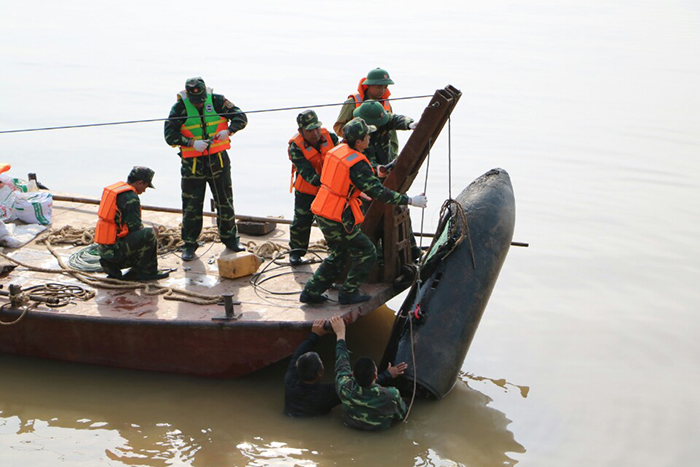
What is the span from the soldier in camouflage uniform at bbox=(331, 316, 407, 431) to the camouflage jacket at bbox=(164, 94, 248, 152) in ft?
7.35

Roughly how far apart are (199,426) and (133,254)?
5.31 ft

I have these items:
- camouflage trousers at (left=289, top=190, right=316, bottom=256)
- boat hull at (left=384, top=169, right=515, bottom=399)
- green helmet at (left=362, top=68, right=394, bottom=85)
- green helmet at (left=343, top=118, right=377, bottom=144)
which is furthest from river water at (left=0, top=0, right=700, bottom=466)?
green helmet at (left=362, top=68, right=394, bottom=85)

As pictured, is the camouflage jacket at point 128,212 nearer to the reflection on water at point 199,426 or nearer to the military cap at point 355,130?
the reflection on water at point 199,426

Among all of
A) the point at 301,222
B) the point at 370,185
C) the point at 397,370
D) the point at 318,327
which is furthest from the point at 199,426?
the point at 370,185

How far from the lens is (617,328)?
8484 millimetres

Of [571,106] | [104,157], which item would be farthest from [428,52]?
[104,157]

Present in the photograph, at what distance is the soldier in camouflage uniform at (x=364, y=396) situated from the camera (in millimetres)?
6109

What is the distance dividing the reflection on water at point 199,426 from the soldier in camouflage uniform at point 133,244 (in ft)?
2.85

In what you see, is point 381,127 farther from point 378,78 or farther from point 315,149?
point 315,149

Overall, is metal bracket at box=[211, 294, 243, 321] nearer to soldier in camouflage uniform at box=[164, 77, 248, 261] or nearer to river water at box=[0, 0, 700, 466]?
river water at box=[0, 0, 700, 466]

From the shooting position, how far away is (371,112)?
730cm

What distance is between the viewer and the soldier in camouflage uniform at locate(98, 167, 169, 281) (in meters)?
7.04

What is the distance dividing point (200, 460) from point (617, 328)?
4.49m

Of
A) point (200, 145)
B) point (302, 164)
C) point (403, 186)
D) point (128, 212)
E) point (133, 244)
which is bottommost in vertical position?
point (133, 244)
